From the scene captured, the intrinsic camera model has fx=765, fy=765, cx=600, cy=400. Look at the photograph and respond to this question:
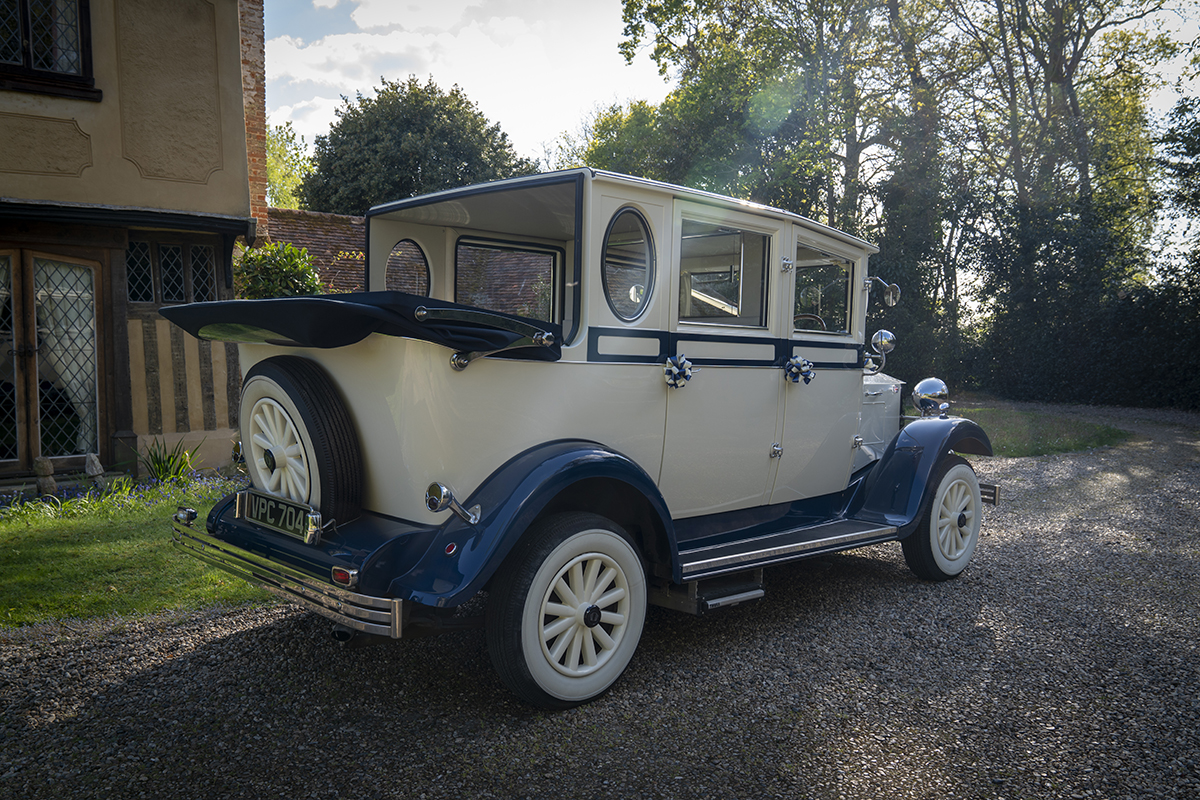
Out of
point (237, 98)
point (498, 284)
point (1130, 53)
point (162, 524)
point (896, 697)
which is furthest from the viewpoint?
point (1130, 53)

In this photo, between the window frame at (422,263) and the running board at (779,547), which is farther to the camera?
the window frame at (422,263)

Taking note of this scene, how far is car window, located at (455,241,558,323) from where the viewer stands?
455cm

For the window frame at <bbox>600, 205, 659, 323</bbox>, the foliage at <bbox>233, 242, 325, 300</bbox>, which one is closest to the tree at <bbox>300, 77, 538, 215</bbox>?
the foliage at <bbox>233, 242, 325, 300</bbox>

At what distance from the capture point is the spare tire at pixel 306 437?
3.12 m

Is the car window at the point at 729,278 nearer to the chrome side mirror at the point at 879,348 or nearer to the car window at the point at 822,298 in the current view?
the car window at the point at 822,298

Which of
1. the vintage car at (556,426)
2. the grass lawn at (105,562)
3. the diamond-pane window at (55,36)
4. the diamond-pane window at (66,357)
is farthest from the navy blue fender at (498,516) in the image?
the diamond-pane window at (55,36)

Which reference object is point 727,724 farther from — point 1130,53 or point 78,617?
point 1130,53

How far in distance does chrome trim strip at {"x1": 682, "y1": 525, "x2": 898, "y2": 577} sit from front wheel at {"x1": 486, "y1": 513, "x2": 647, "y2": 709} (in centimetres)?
29

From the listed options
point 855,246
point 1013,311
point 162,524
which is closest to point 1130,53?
point 1013,311

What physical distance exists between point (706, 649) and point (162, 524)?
4523 millimetres

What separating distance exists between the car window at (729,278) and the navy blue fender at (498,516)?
119 cm

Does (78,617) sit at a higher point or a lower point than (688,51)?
lower

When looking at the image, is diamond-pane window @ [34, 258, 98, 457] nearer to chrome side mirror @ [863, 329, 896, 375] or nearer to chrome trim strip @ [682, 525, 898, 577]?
chrome trim strip @ [682, 525, 898, 577]

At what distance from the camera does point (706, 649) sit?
12.7 feet
